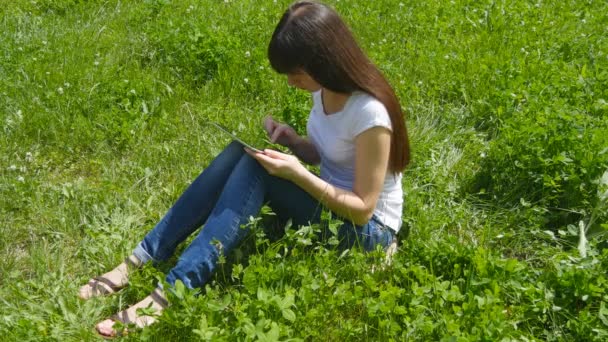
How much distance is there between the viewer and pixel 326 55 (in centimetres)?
260

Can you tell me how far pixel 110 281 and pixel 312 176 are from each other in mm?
1035

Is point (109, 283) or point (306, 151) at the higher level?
point (306, 151)

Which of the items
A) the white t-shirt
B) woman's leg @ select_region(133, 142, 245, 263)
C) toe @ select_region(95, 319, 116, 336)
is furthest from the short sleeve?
toe @ select_region(95, 319, 116, 336)

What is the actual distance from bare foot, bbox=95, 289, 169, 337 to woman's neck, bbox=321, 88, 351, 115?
1070 millimetres

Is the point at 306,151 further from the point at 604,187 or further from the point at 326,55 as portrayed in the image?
the point at 604,187

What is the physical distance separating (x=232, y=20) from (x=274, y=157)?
2723 millimetres

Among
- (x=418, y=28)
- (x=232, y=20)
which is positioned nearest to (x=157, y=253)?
(x=232, y=20)

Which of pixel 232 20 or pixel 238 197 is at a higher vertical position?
pixel 232 20

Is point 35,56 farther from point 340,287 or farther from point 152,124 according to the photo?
point 340,287

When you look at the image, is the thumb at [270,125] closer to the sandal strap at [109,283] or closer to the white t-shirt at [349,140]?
the white t-shirt at [349,140]

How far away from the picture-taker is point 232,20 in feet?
17.0

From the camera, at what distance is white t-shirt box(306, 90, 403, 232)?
2.66 m

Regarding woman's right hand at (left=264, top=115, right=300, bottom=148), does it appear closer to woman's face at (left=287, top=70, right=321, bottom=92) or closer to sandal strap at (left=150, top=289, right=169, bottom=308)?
woman's face at (left=287, top=70, right=321, bottom=92)

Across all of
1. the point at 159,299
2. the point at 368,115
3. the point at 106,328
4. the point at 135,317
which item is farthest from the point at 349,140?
the point at 106,328
